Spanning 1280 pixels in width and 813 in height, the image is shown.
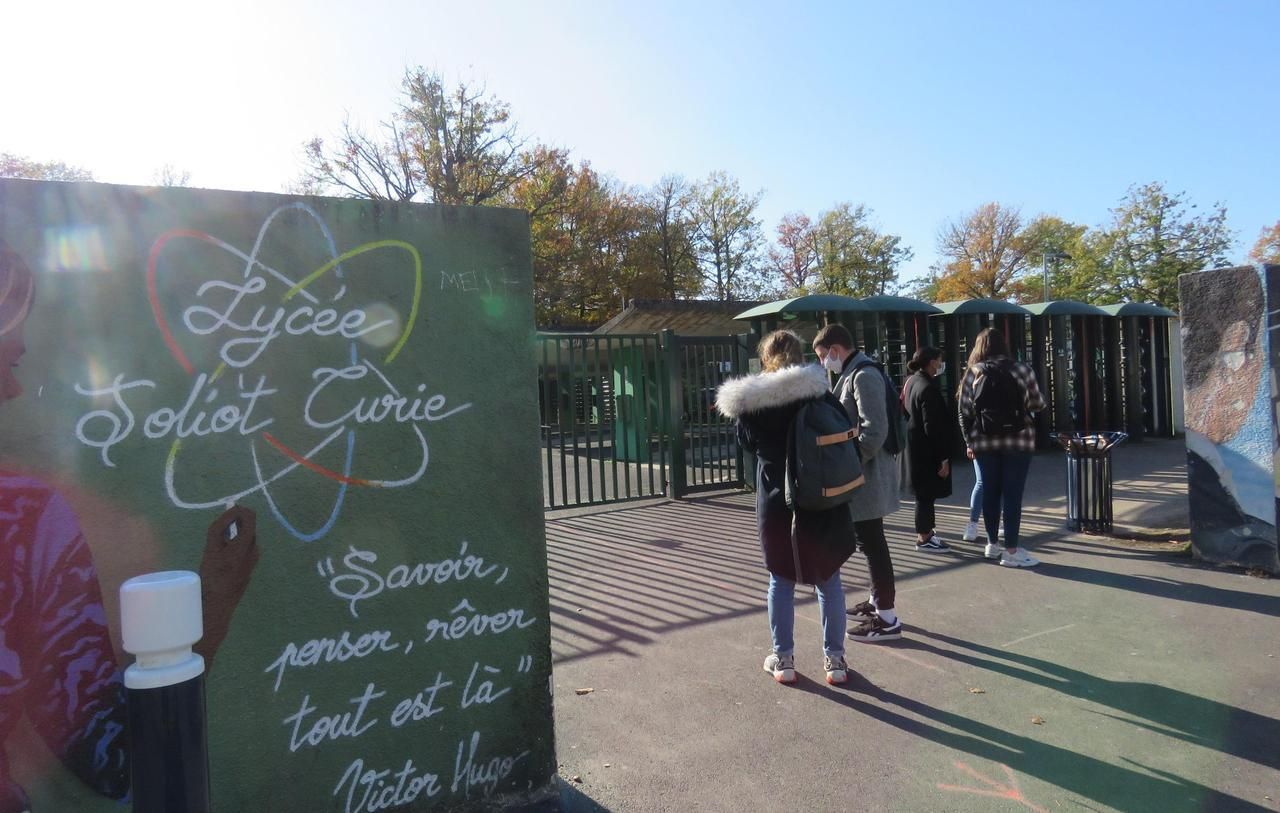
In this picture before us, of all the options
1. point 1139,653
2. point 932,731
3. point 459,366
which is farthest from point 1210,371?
point 459,366

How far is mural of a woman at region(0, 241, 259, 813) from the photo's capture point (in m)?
2.39

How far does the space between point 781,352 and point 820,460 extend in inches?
25.2

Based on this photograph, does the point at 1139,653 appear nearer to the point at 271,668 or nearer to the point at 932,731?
the point at 932,731

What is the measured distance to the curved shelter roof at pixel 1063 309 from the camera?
14.0 meters

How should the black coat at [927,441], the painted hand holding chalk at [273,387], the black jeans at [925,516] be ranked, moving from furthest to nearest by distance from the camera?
1. the black jeans at [925,516]
2. the black coat at [927,441]
3. the painted hand holding chalk at [273,387]

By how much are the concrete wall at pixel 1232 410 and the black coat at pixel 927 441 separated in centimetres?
185

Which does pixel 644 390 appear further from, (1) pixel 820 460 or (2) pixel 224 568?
(2) pixel 224 568

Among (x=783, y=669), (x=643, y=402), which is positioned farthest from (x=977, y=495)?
(x=643, y=402)

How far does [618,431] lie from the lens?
35.4 ft

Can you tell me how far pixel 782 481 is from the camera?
4121 mm

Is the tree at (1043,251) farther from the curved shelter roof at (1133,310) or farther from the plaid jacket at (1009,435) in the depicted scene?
the plaid jacket at (1009,435)

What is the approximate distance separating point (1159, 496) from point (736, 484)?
16.1 feet

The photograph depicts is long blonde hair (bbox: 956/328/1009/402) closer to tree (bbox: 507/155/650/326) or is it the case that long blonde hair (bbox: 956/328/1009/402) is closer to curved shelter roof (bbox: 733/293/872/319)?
curved shelter roof (bbox: 733/293/872/319)

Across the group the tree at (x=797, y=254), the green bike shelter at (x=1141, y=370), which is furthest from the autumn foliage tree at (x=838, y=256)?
the green bike shelter at (x=1141, y=370)
